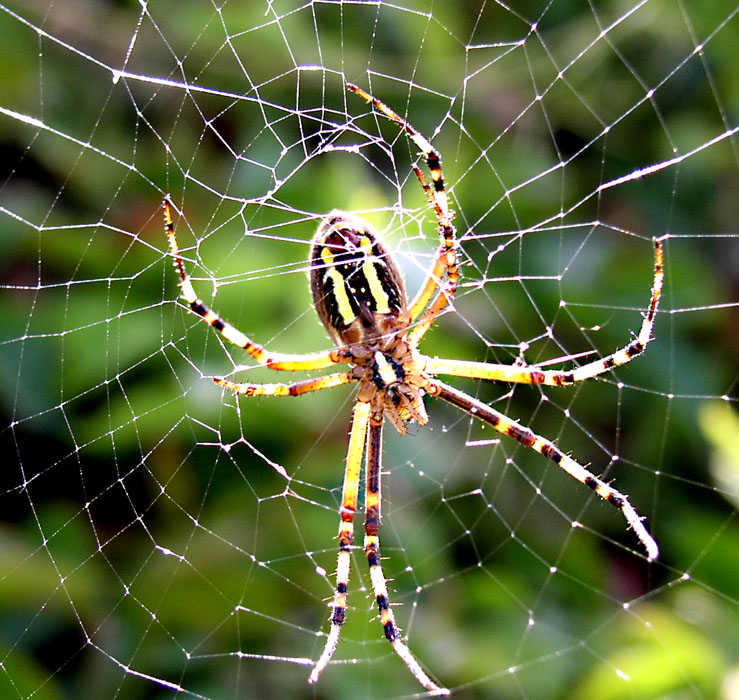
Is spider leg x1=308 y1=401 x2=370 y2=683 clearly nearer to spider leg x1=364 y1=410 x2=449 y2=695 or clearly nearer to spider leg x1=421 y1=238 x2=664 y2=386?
spider leg x1=364 y1=410 x2=449 y2=695

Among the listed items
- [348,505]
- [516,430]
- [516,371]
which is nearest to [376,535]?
[348,505]

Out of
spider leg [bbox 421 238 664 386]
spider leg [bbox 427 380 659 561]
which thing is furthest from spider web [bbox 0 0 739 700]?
spider leg [bbox 427 380 659 561]

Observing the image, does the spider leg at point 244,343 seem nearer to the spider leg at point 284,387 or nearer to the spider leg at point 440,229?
the spider leg at point 284,387

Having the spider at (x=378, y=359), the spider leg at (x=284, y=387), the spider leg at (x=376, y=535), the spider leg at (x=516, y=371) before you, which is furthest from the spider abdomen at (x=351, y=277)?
the spider leg at (x=376, y=535)

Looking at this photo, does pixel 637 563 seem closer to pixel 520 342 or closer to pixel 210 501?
pixel 520 342

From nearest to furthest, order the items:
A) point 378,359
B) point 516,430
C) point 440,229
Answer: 1. point 440,229
2. point 378,359
3. point 516,430

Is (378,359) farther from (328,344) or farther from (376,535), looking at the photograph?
(376,535)

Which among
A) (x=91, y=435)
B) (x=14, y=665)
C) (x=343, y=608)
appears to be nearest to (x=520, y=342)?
(x=343, y=608)
